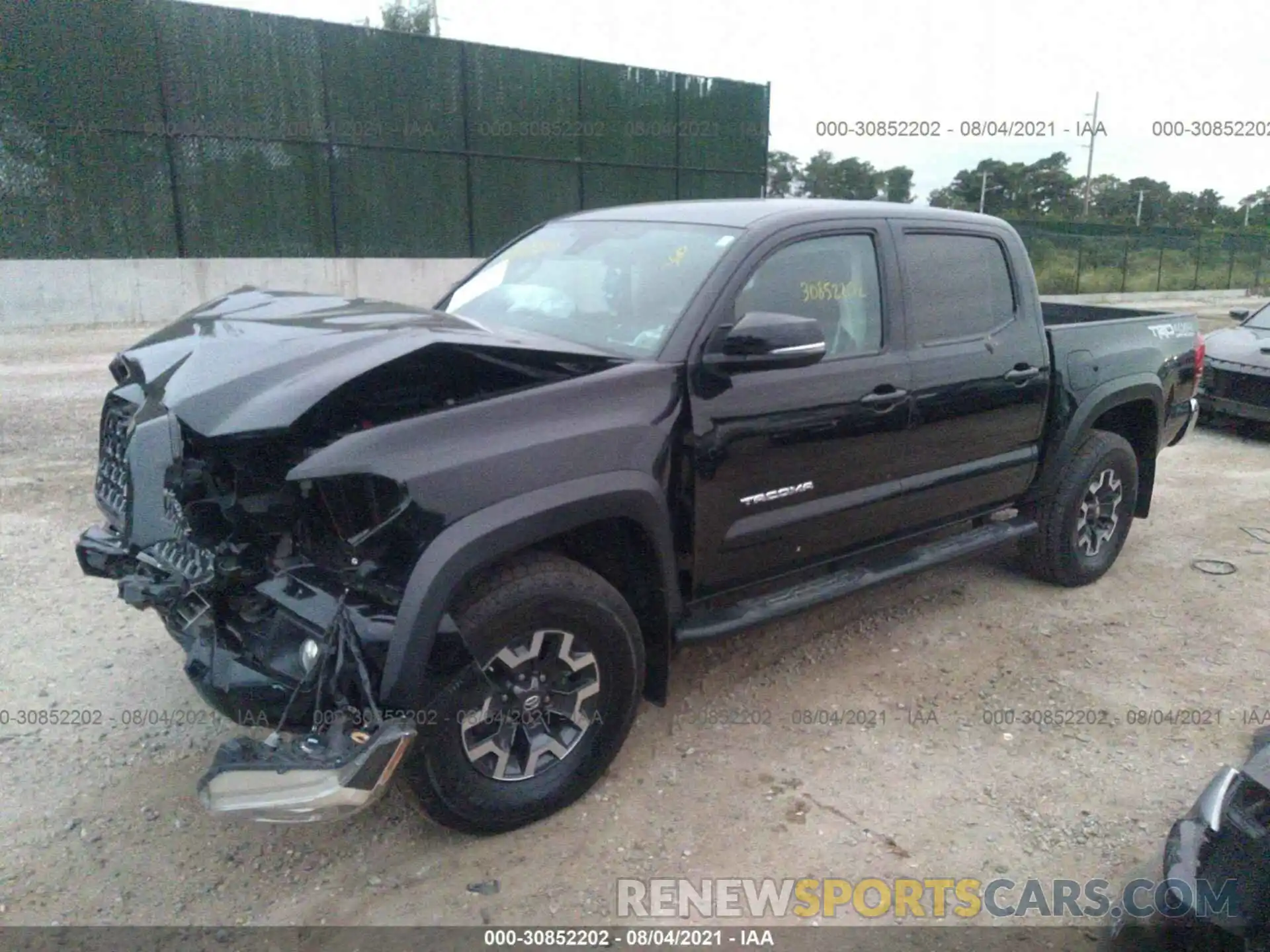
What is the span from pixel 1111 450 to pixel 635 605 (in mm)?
3121

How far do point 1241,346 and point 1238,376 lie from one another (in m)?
0.43

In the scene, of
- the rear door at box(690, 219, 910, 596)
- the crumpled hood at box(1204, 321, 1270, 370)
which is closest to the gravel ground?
the rear door at box(690, 219, 910, 596)

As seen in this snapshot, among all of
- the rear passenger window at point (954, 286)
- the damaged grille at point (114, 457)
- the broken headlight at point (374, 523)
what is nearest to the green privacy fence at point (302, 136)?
the damaged grille at point (114, 457)

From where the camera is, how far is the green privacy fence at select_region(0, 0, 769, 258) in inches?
549

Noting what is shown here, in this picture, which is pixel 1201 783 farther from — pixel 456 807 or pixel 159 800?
pixel 159 800

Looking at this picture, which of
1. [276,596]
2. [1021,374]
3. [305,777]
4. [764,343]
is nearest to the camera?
[305,777]

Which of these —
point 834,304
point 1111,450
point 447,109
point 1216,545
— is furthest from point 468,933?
point 447,109

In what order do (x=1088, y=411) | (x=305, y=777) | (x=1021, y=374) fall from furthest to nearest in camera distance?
(x=1088, y=411)
(x=1021, y=374)
(x=305, y=777)

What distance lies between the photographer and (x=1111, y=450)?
5.00 metres

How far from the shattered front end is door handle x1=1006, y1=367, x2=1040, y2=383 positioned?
3.02 meters

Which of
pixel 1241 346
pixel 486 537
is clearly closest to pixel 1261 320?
pixel 1241 346

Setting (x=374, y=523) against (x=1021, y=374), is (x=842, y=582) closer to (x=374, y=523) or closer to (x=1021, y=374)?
(x=1021, y=374)

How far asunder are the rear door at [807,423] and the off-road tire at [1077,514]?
1.33m

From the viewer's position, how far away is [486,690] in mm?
2801
